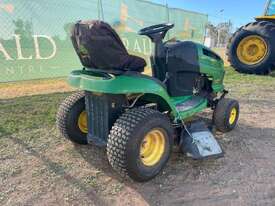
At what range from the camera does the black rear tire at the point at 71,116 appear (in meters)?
3.51

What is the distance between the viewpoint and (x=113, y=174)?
122 inches

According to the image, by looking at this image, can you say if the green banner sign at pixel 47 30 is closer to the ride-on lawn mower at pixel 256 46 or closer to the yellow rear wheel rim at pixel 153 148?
the ride-on lawn mower at pixel 256 46

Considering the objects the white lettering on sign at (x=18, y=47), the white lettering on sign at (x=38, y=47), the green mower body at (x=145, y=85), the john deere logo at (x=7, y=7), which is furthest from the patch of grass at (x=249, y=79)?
the john deere logo at (x=7, y=7)

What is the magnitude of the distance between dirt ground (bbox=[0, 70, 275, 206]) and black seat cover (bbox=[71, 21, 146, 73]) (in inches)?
41.9

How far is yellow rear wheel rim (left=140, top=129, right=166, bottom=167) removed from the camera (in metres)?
2.99

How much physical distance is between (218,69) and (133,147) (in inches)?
80.2

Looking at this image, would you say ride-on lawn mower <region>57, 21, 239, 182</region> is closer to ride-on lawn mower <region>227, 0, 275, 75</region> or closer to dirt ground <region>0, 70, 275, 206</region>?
dirt ground <region>0, 70, 275, 206</region>

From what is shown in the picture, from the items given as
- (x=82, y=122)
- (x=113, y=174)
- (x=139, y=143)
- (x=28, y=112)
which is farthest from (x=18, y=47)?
(x=139, y=143)

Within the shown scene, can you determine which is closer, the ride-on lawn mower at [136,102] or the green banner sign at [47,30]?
the ride-on lawn mower at [136,102]

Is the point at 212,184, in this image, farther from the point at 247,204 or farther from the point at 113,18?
the point at 113,18

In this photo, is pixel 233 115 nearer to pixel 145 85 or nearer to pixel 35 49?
pixel 145 85

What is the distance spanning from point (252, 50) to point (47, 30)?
18.6 feet

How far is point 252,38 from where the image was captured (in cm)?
889

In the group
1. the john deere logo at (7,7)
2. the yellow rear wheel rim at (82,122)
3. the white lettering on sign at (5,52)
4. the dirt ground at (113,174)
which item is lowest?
the dirt ground at (113,174)
